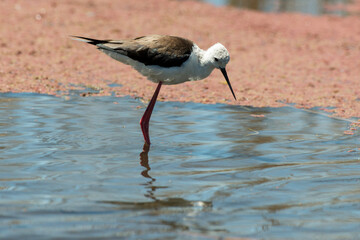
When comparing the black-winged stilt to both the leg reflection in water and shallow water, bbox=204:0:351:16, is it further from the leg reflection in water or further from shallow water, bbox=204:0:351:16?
shallow water, bbox=204:0:351:16

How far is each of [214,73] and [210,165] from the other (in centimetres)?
430

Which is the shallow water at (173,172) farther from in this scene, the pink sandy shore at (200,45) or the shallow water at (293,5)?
the shallow water at (293,5)

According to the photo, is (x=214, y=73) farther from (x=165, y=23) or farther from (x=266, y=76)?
(x=165, y=23)

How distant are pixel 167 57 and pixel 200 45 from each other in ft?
16.8

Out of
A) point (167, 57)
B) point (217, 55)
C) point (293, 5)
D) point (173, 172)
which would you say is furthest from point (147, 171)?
point (293, 5)

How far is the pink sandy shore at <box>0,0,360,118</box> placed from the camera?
807 centimetres

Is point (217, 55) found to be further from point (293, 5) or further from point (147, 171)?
point (293, 5)

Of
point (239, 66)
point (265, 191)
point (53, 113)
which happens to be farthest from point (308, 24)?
point (265, 191)

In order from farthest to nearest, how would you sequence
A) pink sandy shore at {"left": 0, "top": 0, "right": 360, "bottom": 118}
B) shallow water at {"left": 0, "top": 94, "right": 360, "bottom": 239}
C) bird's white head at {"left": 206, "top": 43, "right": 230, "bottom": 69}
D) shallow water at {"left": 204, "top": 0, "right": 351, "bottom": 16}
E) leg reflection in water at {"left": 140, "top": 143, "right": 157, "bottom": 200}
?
1. shallow water at {"left": 204, "top": 0, "right": 351, "bottom": 16}
2. pink sandy shore at {"left": 0, "top": 0, "right": 360, "bottom": 118}
3. bird's white head at {"left": 206, "top": 43, "right": 230, "bottom": 69}
4. leg reflection in water at {"left": 140, "top": 143, "right": 157, "bottom": 200}
5. shallow water at {"left": 0, "top": 94, "right": 360, "bottom": 239}

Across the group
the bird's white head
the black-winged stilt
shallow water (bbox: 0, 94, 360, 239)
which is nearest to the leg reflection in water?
shallow water (bbox: 0, 94, 360, 239)

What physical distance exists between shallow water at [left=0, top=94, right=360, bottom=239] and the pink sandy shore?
78cm

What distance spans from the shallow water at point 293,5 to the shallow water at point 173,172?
391 inches

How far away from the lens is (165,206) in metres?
4.14

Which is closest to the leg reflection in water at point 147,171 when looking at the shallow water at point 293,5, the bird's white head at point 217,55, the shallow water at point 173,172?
the shallow water at point 173,172
